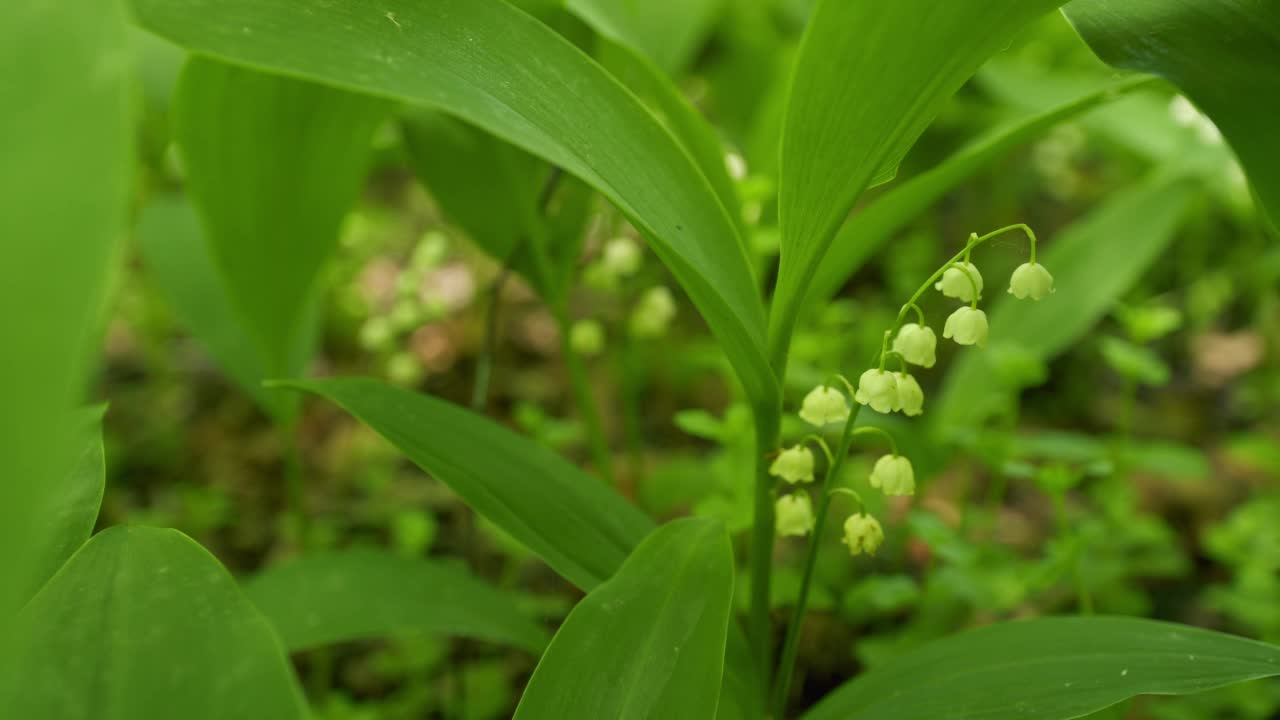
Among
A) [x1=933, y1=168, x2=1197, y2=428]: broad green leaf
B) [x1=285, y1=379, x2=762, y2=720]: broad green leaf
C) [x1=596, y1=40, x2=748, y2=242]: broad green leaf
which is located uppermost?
[x1=933, y1=168, x2=1197, y2=428]: broad green leaf

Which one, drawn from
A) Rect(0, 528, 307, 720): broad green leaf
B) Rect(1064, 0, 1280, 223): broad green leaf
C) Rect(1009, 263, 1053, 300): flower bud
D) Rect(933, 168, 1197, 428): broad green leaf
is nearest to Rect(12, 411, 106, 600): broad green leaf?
Rect(0, 528, 307, 720): broad green leaf

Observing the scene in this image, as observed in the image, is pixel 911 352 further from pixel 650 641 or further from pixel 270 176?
pixel 270 176

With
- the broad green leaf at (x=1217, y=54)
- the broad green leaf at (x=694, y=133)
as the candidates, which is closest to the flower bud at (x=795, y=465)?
the broad green leaf at (x=694, y=133)

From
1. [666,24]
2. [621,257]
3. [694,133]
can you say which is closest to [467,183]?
[621,257]

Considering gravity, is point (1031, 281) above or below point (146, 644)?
above

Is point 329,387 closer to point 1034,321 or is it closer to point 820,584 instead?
point 820,584

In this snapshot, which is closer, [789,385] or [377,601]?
[377,601]

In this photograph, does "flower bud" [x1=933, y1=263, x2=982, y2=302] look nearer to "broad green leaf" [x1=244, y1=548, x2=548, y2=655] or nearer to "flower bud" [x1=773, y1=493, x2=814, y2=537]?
"flower bud" [x1=773, y1=493, x2=814, y2=537]

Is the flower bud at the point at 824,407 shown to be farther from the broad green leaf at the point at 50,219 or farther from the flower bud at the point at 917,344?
the broad green leaf at the point at 50,219
